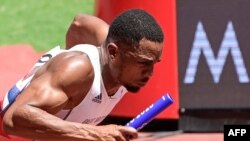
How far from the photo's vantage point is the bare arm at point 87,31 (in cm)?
503

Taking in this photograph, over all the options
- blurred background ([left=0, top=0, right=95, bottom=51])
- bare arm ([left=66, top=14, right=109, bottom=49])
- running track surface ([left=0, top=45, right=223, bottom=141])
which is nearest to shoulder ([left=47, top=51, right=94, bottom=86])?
bare arm ([left=66, top=14, right=109, bottom=49])

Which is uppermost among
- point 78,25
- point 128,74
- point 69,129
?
point 78,25

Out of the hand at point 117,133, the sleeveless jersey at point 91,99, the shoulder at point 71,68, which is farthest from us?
the sleeveless jersey at point 91,99

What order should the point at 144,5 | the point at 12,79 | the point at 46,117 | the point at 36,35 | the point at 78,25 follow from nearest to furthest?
the point at 46,117 < the point at 78,25 < the point at 12,79 < the point at 144,5 < the point at 36,35

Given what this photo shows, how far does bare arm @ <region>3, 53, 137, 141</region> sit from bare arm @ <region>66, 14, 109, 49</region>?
1.03 m

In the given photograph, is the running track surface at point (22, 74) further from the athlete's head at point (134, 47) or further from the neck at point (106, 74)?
the athlete's head at point (134, 47)

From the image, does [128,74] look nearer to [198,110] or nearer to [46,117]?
[46,117]

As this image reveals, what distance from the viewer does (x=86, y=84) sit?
4.04 meters

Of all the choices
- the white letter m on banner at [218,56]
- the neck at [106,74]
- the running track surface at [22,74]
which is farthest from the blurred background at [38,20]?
the neck at [106,74]

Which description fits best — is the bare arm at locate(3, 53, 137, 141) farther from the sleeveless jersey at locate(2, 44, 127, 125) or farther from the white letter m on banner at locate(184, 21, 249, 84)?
the white letter m on banner at locate(184, 21, 249, 84)

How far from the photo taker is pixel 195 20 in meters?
7.26

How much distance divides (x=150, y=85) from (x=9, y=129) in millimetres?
3595

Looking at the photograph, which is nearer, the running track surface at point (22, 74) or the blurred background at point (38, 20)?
the running track surface at point (22, 74)

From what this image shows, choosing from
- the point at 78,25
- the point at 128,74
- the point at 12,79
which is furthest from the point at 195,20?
the point at 128,74
